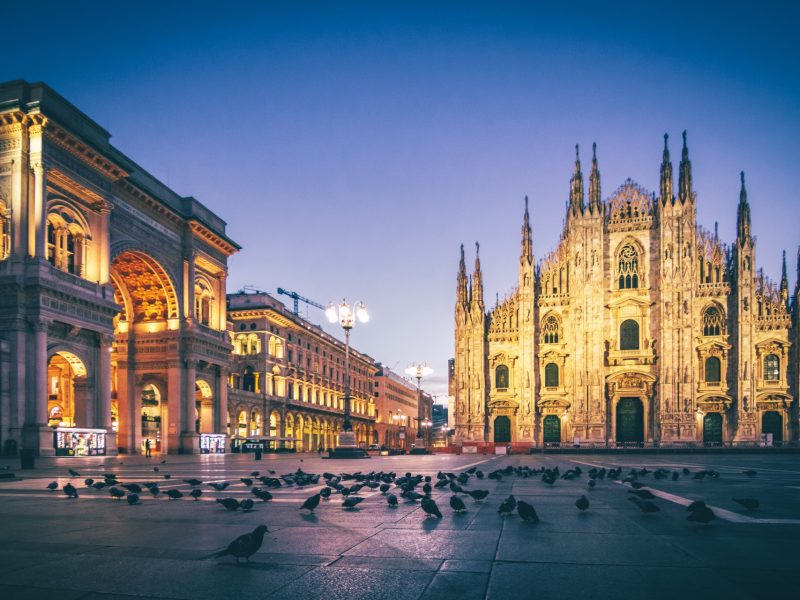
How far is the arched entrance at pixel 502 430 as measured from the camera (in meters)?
56.1

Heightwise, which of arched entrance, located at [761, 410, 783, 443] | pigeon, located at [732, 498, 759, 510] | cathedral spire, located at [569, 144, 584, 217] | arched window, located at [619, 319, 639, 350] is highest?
cathedral spire, located at [569, 144, 584, 217]

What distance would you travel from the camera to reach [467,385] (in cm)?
5684

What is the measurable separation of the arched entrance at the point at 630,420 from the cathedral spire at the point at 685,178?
1805 centimetres

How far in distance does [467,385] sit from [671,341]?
1784cm

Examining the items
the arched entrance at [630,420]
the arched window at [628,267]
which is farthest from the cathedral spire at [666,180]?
the arched entrance at [630,420]

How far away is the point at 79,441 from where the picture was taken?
30.0 m

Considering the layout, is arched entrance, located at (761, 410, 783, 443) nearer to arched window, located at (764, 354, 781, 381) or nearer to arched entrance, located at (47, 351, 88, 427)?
arched window, located at (764, 354, 781, 381)

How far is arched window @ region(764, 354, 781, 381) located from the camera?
5059cm

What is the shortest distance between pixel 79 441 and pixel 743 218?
51.1 metres

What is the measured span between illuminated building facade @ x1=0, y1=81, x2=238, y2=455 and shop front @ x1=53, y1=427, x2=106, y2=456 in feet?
0.21

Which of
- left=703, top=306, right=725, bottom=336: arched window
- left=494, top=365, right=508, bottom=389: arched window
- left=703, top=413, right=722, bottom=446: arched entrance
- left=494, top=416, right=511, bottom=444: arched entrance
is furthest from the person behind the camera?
left=494, top=365, right=508, bottom=389: arched window

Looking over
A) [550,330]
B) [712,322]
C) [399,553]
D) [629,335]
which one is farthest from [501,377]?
[399,553]

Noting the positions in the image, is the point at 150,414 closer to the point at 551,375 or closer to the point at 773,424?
the point at 551,375

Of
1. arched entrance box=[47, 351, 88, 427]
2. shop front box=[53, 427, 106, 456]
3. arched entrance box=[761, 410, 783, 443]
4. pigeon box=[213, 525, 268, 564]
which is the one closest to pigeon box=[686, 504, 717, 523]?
pigeon box=[213, 525, 268, 564]
